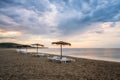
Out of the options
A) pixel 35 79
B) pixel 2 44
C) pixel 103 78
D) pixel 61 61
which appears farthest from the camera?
pixel 2 44

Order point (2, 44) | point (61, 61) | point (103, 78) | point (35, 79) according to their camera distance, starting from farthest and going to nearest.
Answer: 1. point (2, 44)
2. point (61, 61)
3. point (103, 78)
4. point (35, 79)

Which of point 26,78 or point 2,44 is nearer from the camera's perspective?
point 26,78

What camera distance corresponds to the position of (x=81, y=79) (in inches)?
234

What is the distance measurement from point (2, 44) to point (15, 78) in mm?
133374

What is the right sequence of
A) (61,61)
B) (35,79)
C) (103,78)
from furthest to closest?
(61,61)
(103,78)
(35,79)

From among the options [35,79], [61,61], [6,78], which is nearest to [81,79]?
[35,79]

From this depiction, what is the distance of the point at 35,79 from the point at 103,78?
3.27 meters

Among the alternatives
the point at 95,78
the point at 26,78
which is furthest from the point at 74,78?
the point at 26,78

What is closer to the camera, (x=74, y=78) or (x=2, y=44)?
(x=74, y=78)

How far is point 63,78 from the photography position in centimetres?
606

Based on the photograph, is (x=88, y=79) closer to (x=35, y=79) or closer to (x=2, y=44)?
(x=35, y=79)

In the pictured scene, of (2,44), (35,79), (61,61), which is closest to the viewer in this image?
(35,79)

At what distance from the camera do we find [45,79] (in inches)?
230

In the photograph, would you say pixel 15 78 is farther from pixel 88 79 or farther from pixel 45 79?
pixel 88 79
